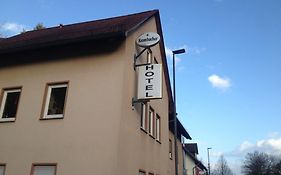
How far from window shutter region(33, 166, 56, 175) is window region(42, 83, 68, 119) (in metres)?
1.85

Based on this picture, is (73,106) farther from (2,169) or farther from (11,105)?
(2,169)

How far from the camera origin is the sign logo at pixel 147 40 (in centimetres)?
1338

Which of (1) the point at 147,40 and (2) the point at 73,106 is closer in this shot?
(2) the point at 73,106

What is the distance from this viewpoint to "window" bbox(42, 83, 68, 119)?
1201 centimetres

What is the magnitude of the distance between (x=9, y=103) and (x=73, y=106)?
3247 mm

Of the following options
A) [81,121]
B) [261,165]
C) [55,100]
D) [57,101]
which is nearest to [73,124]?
[81,121]

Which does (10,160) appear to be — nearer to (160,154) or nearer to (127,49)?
(127,49)

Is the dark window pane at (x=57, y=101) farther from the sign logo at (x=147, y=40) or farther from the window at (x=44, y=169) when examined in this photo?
the sign logo at (x=147, y=40)

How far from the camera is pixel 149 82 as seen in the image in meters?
13.0

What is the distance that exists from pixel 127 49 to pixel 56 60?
9.57 feet

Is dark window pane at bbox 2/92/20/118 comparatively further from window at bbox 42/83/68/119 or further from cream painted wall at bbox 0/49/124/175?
window at bbox 42/83/68/119

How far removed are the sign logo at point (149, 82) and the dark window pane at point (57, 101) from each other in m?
2.98

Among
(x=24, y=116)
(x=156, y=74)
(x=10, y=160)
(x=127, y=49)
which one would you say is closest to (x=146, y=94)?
(x=156, y=74)

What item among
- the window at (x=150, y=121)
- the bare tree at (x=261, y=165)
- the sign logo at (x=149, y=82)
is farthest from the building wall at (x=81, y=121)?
the bare tree at (x=261, y=165)
